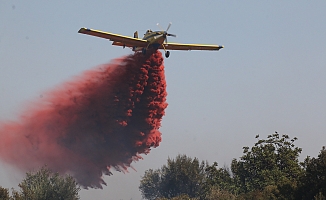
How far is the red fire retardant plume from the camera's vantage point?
6669 cm

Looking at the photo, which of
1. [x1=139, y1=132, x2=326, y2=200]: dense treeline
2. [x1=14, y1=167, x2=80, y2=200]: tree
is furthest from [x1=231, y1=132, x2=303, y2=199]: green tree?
[x1=14, y1=167, x2=80, y2=200]: tree

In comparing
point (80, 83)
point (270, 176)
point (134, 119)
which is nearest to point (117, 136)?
point (134, 119)

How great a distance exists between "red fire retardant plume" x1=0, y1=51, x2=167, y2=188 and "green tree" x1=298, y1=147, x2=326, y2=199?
2316 cm

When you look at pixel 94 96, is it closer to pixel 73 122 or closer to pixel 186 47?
pixel 73 122

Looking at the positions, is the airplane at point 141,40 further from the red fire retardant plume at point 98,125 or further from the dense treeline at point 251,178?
the dense treeline at point 251,178

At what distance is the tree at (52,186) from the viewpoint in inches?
2734

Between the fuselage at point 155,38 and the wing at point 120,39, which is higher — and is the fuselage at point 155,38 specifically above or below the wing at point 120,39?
below

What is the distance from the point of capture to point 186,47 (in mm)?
67500

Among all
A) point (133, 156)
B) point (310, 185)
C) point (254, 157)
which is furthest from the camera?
point (254, 157)

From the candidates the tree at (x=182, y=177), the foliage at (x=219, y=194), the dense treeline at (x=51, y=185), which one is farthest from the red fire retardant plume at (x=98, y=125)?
the tree at (x=182, y=177)

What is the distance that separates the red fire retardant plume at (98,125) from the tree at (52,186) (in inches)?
A: 66.7

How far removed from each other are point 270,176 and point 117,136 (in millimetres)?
23183

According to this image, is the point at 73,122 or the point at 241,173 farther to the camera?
the point at 241,173

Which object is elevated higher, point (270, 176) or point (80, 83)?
point (80, 83)
